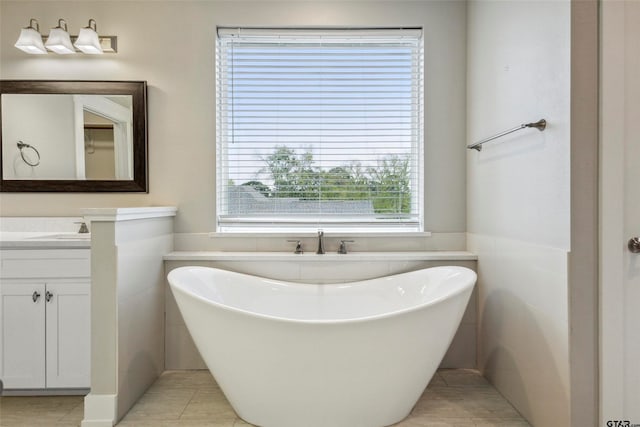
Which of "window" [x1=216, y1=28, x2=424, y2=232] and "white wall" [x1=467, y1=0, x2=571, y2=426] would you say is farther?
"window" [x1=216, y1=28, x2=424, y2=232]

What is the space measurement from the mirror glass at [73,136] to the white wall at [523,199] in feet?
7.18

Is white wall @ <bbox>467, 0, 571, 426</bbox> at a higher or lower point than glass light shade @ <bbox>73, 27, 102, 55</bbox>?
lower

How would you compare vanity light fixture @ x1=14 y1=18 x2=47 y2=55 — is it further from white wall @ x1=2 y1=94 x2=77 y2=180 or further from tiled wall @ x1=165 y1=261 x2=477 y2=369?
tiled wall @ x1=165 y1=261 x2=477 y2=369

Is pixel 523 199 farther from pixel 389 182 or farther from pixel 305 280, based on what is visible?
pixel 305 280

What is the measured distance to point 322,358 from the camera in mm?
1529

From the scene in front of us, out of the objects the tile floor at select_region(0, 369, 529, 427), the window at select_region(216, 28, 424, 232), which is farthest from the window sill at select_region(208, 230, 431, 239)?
the tile floor at select_region(0, 369, 529, 427)

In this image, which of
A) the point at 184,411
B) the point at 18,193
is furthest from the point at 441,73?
the point at 18,193

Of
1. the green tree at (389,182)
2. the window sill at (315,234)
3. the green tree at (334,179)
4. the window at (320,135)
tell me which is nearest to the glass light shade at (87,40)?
the window at (320,135)

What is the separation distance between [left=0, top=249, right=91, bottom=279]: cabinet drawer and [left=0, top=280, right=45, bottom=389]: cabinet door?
0.06 m

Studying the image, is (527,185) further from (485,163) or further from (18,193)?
(18,193)

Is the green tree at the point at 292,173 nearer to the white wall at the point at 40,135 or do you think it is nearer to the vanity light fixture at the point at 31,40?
the white wall at the point at 40,135

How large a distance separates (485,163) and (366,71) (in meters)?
1.01

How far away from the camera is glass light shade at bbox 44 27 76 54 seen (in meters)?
2.29

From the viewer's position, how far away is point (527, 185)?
1.78 m
